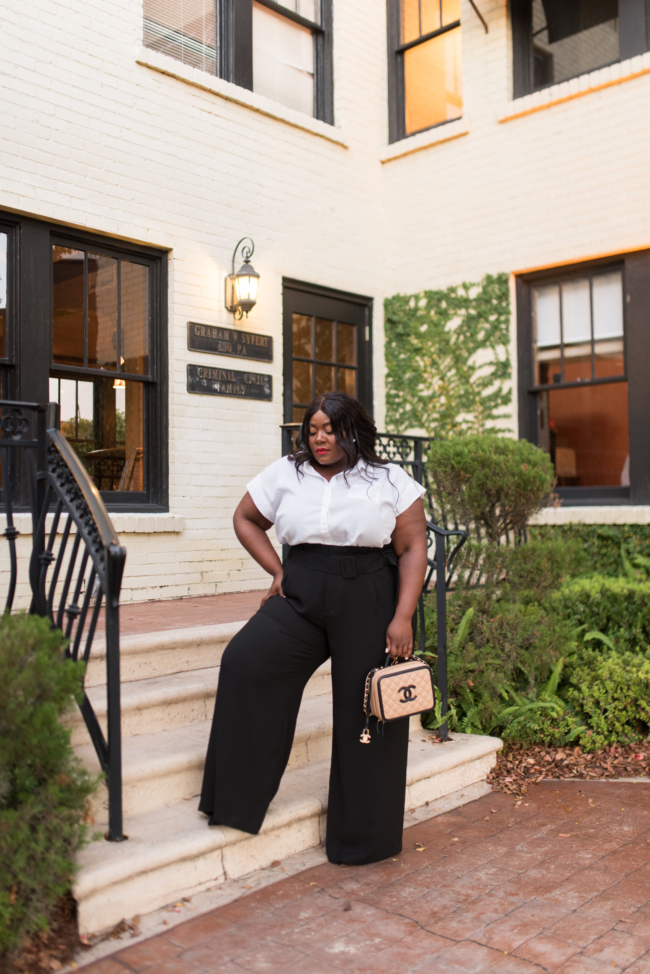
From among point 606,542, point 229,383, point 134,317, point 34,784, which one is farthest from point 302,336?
point 34,784

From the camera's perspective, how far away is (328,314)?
745 centimetres

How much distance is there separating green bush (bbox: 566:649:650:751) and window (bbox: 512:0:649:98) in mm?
5082

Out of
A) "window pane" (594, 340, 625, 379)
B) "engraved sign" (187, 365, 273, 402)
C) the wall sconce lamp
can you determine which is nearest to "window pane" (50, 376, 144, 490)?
"engraved sign" (187, 365, 273, 402)

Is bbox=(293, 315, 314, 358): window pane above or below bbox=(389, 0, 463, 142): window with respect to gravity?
below

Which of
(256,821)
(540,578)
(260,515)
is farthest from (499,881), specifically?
(540,578)

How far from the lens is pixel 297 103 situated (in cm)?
738

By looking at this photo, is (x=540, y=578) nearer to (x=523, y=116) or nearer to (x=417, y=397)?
(x=417, y=397)

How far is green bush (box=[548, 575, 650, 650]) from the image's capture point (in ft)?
16.6

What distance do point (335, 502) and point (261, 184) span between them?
4.60m

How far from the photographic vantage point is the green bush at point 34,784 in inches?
92.4

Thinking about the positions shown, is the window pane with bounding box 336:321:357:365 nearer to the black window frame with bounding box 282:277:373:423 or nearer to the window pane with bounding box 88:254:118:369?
the black window frame with bounding box 282:277:373:423

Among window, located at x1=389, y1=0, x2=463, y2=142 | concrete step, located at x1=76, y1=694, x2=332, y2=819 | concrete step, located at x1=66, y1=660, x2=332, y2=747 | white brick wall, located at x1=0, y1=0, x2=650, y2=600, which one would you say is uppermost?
window, located at x1=389, y1=0, x2=463, y2=142

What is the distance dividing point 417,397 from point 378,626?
16.2ft

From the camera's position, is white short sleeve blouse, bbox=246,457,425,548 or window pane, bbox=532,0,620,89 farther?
window pane, bbox=532,0,620,89
